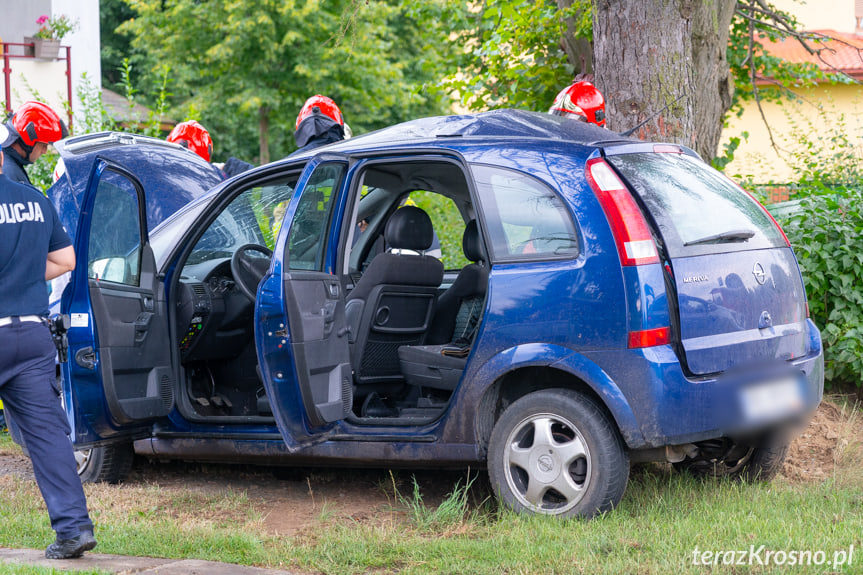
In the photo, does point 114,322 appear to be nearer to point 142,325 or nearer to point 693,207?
point 142,325

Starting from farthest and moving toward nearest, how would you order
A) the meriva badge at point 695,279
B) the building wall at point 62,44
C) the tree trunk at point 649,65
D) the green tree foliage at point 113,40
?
1. the green tree foliage at point 113,40
2. the building wall at point 62,44
3. the tree trunk at point 649,65
4. the meriva badge at point 695,279

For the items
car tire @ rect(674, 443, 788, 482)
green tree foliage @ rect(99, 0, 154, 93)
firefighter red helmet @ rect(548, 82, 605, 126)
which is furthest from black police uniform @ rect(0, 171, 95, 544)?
green tree foliage @ rect(99, 0, 154, 93)

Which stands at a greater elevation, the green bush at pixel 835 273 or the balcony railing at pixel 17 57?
the balcony railing at pixel 17 57

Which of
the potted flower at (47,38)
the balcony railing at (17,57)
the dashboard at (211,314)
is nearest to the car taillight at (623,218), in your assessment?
the dashboard at (211,314)

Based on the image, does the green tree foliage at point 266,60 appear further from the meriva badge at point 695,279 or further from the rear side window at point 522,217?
the meriva badge at point 695,279

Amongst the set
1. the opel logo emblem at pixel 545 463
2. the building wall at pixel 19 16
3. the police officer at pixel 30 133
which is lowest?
the opel logo emblem at pixel 545 463

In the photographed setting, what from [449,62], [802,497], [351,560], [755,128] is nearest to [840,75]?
[449,62]

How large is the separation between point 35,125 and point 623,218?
13.4 ft

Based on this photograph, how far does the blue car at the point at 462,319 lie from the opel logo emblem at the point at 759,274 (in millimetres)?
11

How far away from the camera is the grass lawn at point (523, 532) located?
12.6ft

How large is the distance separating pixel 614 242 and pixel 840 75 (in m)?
7.88

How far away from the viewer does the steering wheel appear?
573 cm

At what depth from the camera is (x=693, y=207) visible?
4566mm

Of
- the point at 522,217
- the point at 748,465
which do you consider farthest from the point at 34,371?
the point at 748,465
